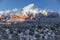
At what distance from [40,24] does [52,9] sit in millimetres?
446

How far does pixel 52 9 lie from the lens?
3.82 meters

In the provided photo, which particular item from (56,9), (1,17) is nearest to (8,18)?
(1,17)

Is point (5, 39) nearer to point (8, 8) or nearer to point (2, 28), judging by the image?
point (2, 28)

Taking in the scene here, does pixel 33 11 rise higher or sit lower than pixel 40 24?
higher

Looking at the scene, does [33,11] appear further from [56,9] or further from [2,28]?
[2,28]

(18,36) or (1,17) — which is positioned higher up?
(1,17)

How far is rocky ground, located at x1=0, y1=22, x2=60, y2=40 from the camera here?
3619mm

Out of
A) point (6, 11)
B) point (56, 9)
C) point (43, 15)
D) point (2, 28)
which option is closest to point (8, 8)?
point (6, 11)

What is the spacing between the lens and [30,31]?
368 centimetres

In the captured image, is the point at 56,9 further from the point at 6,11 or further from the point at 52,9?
the point at 6,11

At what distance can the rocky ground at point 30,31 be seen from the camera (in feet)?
11.9

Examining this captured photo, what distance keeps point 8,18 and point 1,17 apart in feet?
0.46

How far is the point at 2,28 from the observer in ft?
12.0

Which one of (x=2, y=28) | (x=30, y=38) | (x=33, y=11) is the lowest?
(x=30, y=38)
